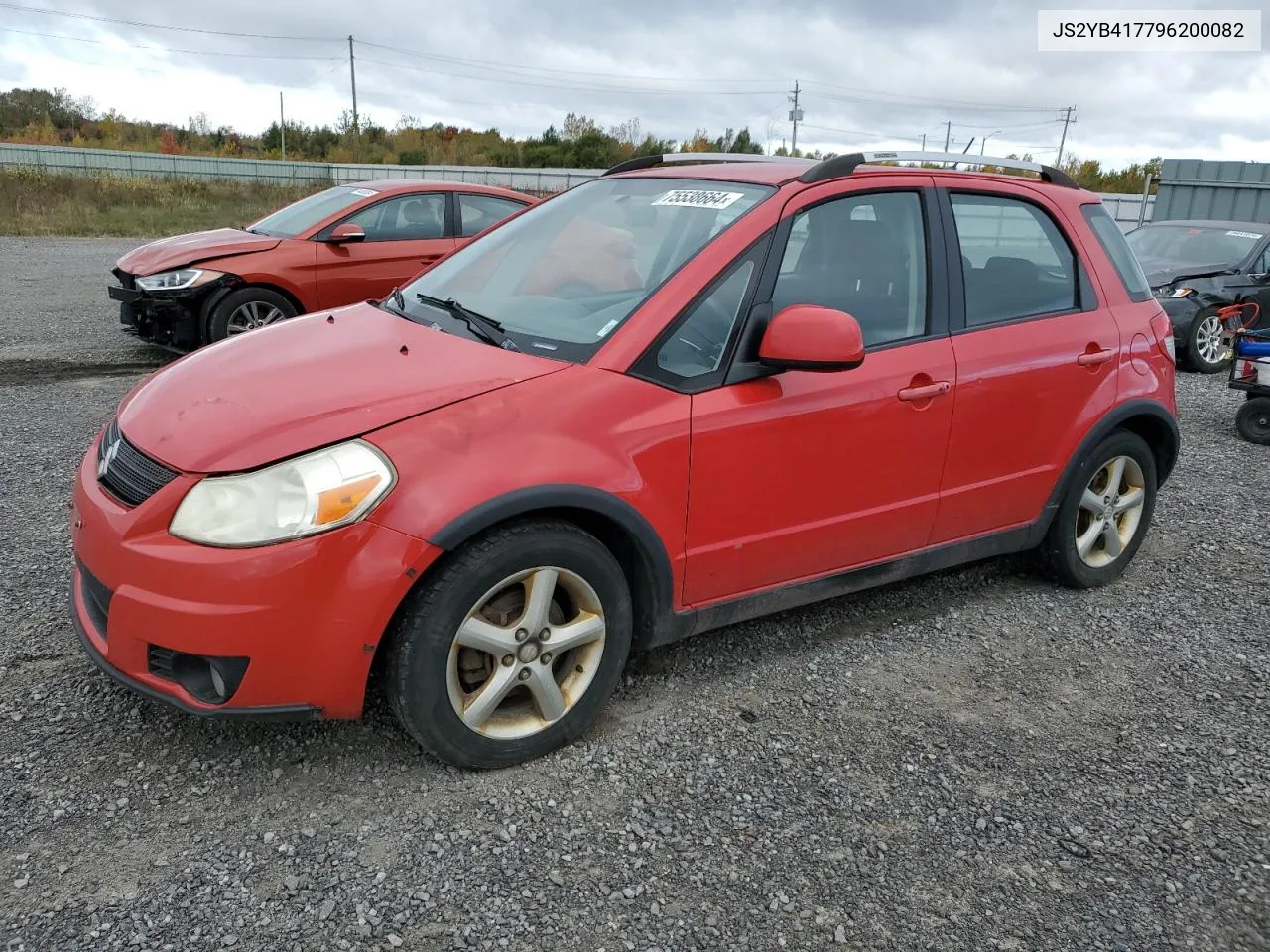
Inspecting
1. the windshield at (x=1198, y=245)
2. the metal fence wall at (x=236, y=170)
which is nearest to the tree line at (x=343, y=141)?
the metal fence wall at (x=236, y=170)

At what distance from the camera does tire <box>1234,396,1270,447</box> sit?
24.8 feet

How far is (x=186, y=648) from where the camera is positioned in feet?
8.25

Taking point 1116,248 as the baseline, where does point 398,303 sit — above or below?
below

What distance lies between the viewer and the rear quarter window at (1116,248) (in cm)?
426

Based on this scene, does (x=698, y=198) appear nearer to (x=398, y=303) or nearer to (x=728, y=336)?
(x=728, y=336)

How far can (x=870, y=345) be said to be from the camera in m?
3.44

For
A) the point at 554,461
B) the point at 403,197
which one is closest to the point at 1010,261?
the point at 554,461

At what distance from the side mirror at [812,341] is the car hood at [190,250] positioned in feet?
21.0

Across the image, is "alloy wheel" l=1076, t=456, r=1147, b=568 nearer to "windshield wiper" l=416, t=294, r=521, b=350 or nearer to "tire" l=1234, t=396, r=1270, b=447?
"windshield wiper" l=416, t=294, r=521, b=350

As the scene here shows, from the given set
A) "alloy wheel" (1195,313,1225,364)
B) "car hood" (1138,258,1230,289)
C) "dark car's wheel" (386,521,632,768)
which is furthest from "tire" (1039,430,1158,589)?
"alloy wheel" (1195,313,1225,364)

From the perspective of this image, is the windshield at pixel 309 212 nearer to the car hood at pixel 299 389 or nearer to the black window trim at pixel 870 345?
the car hood at pixel 299 389

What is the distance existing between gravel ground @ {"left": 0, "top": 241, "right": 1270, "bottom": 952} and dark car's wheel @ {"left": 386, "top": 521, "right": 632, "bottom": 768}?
0.13 m

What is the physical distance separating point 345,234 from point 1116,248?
20.0ft

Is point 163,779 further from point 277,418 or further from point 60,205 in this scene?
point 60,205
